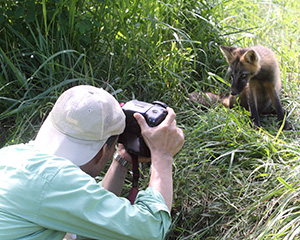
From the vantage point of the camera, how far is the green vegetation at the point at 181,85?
2916 millimetres

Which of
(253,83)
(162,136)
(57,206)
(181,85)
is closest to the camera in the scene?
(57,206)

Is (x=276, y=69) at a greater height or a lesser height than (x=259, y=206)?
greater

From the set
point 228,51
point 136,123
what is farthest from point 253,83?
point 136,123

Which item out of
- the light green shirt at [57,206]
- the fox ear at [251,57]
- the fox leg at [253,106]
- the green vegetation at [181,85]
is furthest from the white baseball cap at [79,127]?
the fox ear at [251,57]

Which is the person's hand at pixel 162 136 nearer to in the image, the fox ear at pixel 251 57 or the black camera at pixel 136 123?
the black camera at pixel 136 123

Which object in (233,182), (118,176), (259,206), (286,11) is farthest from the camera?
(286,11)

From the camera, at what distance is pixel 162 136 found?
82.5 inches

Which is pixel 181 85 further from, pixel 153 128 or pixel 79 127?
pixel 79 127

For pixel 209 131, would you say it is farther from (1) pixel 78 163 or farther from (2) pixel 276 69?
(1) pixel 78 163

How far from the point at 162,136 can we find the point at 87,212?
1.72 ft

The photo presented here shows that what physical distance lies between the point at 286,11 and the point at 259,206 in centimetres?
334

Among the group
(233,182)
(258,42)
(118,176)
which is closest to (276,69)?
(258,42)

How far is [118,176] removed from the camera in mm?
2656

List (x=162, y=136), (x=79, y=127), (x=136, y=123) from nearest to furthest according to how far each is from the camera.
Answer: (x=79, y=127) → (x=162, y=136) → (x=136, y=123)
